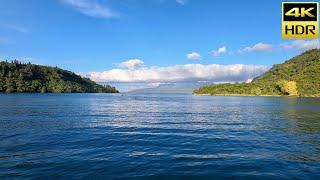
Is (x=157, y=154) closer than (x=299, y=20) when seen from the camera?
Yes

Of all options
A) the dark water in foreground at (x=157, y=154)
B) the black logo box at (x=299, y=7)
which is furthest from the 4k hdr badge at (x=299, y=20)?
the dark water in foreground at (x=157, y=154)

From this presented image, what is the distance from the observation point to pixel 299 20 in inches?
1912

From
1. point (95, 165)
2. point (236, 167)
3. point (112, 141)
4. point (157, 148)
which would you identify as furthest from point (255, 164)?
point (112, 141)

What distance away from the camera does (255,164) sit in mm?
35406

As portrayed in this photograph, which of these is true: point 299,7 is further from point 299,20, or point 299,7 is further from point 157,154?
point 157,154

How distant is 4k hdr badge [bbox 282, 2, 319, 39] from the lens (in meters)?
46.4

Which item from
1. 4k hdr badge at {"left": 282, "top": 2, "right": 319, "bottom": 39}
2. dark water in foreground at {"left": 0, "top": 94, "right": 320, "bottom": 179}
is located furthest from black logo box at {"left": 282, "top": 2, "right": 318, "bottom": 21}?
dark water in foreground at {"left": 0, "top": 94, "right": 320, "bottom": 179}

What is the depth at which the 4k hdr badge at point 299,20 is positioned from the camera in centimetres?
4641

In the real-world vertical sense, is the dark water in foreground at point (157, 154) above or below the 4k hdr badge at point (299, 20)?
below

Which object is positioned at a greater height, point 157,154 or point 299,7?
point 299,7

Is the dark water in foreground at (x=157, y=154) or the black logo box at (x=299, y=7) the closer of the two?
the dark water in foreground at (x=157, y=154)

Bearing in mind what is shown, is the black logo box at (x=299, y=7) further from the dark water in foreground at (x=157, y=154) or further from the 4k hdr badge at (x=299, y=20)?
the dark water in foreground at (x=157, y=154)

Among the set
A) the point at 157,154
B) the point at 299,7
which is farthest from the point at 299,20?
the point at 157,154

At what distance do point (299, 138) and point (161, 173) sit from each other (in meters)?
31.0
